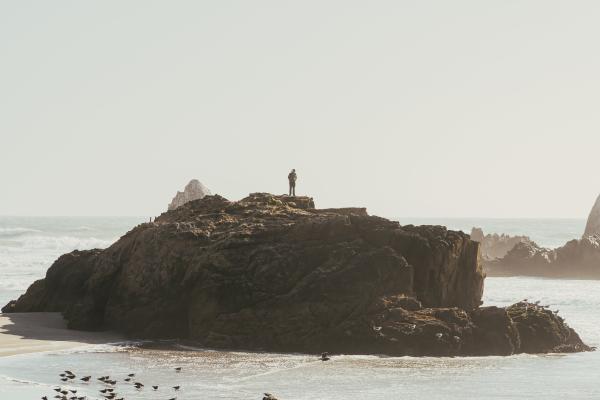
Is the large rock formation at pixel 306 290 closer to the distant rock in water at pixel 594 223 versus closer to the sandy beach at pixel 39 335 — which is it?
the sandy beach at pixel 39 335

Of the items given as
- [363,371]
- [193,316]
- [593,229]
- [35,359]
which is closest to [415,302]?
[363,371]

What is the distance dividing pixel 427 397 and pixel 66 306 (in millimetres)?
18226

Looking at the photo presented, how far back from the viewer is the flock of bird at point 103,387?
22.4m

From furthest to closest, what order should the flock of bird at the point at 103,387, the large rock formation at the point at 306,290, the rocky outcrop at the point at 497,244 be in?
the rocky outcrop at the point at 497,244 → the large rock formation at the point at 306,290 → the flock of bird at the point at 103,387

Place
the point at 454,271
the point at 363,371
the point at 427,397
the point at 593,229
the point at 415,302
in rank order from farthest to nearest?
the point at 593,229
the point at 454,271
the point at 415,302
the point at 363,371
the point at 427,397

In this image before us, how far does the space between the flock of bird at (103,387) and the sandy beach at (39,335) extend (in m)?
4.56

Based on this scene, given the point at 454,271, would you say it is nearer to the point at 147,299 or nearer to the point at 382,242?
the point at 382,242

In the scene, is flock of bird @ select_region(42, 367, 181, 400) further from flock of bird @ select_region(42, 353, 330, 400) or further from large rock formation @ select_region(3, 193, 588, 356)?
large rock formation @ select_region(3, 193, 588, 356)

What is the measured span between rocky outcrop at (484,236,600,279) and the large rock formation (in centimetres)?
4046

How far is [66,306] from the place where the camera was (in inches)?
1476

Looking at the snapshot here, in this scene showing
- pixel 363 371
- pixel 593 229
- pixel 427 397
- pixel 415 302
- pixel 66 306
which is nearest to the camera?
pixel 427 397

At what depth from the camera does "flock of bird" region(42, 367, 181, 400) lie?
883 inches

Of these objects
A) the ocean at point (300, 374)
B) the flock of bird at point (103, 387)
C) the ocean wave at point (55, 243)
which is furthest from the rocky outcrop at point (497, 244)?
the flock of bird at point (103, 387)

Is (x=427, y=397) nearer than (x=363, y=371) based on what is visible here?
Yes
